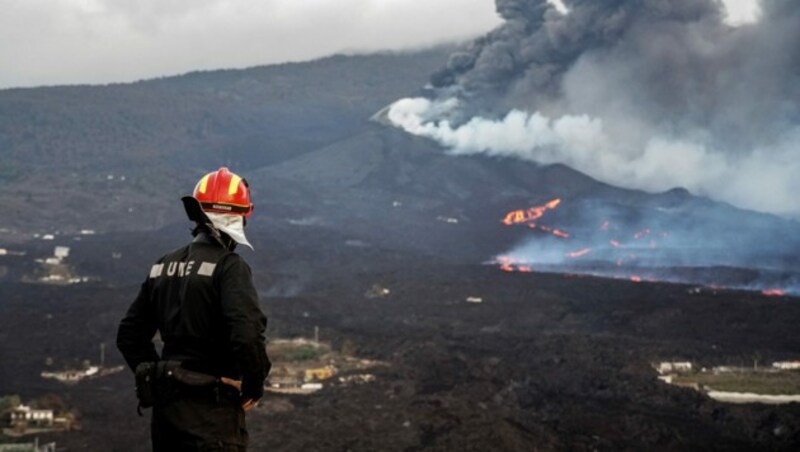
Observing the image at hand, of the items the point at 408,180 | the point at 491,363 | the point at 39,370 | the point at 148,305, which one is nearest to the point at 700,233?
the point at 408,180

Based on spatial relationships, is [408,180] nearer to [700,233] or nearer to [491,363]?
[700,233]

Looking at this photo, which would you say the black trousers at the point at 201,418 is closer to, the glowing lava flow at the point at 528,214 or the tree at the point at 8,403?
the tree at the point at 8,403

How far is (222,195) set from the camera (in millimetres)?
5762

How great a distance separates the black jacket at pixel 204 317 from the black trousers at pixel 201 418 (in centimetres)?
12

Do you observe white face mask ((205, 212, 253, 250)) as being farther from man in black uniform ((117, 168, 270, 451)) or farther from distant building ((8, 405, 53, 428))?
distant building ((8, 405, 53, 428))

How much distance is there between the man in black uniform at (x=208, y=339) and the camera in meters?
5.45

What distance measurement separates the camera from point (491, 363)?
3769 cm

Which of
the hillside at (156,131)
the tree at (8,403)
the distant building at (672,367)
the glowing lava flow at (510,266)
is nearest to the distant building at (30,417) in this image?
the tree at (8,403)

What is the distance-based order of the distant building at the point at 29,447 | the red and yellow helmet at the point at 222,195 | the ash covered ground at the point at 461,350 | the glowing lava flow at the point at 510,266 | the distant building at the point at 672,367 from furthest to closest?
1. the glowing lava flow at the point at 510,266
2. the distant building at the point at 672,367
3. the ash covered ground at the point at 461,350
4. the distant building at the point at 29,447
5. the red and yellow helmet at the point at 222,195

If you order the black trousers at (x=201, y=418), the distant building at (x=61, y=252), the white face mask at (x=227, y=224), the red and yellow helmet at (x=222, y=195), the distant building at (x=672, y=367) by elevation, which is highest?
the distant building at (x=61, y=252)

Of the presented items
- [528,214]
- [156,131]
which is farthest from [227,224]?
[156,131]

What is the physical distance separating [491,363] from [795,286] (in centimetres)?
2743

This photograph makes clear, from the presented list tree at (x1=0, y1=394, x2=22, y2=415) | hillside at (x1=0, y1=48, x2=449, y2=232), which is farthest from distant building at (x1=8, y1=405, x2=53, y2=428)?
hillside at (x1=0, y1=48, x2=449, y2=232)

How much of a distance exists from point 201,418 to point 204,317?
1.62 ft
